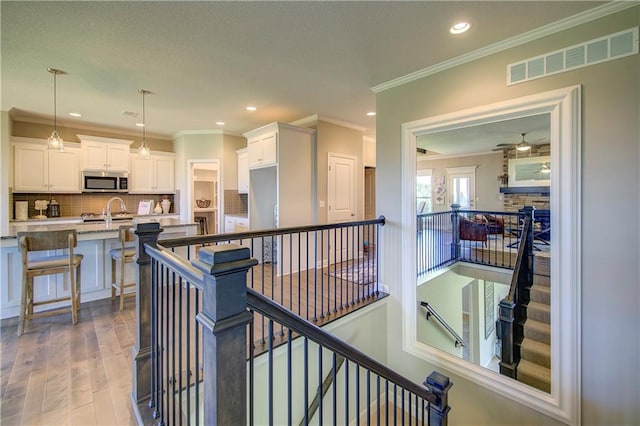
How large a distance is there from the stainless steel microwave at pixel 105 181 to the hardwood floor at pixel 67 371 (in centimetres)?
311

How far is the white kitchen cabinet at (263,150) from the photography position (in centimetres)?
449

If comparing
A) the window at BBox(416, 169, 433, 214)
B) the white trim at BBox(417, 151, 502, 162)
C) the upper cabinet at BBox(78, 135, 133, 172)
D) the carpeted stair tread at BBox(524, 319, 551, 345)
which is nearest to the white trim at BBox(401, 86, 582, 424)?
the carpeted stair tread at BBox(524, 319, 551, 345)

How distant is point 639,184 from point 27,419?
4442mm

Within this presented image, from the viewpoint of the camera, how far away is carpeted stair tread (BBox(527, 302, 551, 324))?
3693mm

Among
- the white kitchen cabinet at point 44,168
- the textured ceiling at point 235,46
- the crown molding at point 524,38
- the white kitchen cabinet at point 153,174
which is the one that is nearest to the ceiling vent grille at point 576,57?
the crown molding at point 524,38

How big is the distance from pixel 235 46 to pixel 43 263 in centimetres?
307

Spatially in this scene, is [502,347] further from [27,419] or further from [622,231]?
[27,419]

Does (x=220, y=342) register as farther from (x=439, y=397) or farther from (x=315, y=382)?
(x=315, y=382)

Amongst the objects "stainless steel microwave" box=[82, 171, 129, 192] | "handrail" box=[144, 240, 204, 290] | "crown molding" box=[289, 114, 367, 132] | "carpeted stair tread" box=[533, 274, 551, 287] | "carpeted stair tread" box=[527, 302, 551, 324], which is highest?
"crown molding" box=[289, 114, 367, 132]

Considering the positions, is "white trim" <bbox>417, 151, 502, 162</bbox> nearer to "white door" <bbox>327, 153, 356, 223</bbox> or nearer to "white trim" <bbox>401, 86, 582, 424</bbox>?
"white door" <bbox>327, 153, 356, 223</bbox>

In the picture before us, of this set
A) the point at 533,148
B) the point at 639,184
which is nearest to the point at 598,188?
the point at 639,184

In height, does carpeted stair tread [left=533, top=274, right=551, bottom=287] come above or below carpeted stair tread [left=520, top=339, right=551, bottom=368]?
above

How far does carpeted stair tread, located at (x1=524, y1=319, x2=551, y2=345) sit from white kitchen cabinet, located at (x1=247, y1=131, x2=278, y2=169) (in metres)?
4.21

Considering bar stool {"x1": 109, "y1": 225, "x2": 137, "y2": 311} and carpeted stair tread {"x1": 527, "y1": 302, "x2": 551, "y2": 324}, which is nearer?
bar stool {"x1": 109, "y1": 225, "x2": 137, "y2": 311}
